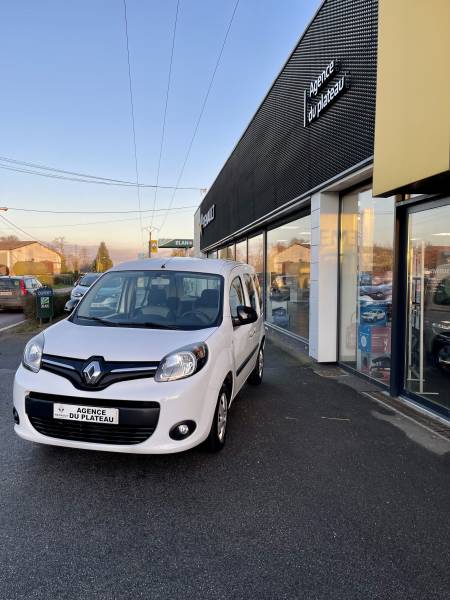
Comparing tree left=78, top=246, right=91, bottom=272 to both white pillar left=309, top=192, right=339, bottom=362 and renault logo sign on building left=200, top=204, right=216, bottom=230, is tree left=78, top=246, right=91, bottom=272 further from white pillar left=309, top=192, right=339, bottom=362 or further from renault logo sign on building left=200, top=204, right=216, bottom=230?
white pillar left=309, top=192, right=339, bottom=362

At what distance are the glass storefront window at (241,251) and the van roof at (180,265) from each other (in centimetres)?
1154

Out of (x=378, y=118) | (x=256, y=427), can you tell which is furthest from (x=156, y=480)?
(x=378, y=118)

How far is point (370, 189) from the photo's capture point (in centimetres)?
685

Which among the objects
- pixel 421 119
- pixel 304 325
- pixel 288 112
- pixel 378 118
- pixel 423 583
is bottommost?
pixel 423 583

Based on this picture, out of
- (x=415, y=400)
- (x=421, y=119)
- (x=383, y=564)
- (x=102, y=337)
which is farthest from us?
(x=415, y=400)

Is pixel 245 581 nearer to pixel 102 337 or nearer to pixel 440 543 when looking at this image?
pixel 440 543

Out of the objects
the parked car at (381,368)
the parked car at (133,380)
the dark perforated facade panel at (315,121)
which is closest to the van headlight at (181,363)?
the parked car at (133,380)

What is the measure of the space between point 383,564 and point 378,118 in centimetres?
441

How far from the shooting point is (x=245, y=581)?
235 cm

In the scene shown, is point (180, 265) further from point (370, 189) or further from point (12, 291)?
point (12, 291)

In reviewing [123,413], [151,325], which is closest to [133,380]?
[123,413]

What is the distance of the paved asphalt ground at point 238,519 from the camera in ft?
7.66

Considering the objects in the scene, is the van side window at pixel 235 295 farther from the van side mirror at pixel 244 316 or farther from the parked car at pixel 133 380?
the parked car at pixel 133 380

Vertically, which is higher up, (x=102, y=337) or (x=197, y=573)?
(x=102, y=337)
